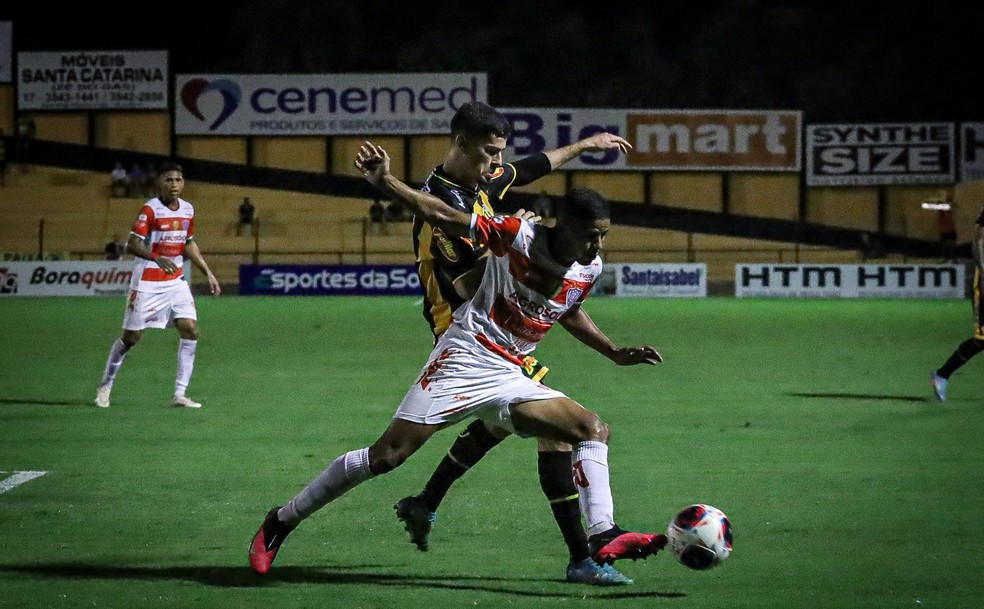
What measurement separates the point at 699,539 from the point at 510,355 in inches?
45.6

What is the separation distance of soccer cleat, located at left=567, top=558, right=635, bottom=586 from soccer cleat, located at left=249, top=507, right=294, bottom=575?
1.33 metres

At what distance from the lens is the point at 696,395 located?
13.6 m

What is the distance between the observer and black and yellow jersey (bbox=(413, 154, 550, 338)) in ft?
19.7

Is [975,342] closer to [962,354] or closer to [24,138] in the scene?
[962,354]

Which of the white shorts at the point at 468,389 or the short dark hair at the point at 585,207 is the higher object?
the short dark hair at the point at 585,207

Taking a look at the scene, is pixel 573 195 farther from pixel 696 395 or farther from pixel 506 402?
pixel 696 395

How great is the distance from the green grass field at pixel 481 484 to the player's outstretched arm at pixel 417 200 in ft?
5.27

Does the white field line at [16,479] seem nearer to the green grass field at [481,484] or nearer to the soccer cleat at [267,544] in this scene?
the green grass field at [481,484]

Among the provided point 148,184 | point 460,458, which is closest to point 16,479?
point 460,458

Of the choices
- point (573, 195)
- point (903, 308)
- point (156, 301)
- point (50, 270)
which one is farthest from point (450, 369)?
point (50, 270)

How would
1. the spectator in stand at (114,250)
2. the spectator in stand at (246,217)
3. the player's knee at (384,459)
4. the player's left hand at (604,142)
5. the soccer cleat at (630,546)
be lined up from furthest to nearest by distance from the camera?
the spectator in stand at (246,217)
the spectator in stand at (114,250)
the player's left hand at (604,142)
the player's knee at (384,459)
the soccer cleat at (630,546)

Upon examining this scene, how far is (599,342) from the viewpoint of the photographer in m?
6.39

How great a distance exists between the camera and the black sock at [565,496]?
5.95 m

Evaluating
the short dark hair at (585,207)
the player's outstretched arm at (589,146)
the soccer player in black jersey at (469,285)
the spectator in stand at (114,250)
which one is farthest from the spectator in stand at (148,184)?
the short dark hair at (585,207)
